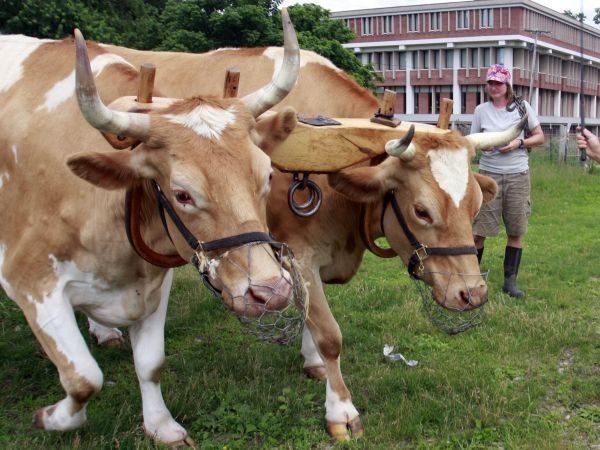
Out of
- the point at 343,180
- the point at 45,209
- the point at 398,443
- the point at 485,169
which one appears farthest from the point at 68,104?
the point at 485,169

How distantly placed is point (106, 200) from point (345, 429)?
6.27 ft

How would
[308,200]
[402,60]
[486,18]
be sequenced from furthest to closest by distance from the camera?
[402,60] < [486,18] < [308,200]

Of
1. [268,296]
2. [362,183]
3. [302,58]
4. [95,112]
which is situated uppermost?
[302,58]

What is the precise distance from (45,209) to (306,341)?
220 centimetres

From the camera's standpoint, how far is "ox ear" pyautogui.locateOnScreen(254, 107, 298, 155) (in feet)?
12.0

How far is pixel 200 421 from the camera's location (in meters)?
4.35

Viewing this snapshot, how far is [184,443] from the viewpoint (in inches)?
161

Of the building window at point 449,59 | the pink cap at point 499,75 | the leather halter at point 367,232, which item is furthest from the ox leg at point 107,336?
the building window at point 449,59

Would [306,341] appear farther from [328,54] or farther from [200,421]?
[328,54]

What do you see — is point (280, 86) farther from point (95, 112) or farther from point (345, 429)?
point (345, 429)

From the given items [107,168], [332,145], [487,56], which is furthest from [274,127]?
[487,56]

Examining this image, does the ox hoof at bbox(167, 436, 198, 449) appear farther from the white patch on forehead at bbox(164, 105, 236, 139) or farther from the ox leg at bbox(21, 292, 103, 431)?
the white patch on forehead at bbox(164, 105, 236, 139)

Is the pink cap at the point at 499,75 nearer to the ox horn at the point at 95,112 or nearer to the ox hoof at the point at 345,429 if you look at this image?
the ox hoof at the point at 345,429

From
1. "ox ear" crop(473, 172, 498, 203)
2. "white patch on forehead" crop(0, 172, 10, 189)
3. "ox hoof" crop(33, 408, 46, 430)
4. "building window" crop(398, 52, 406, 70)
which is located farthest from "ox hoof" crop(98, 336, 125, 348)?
"building window" crop(398, 52, 406, 70)
